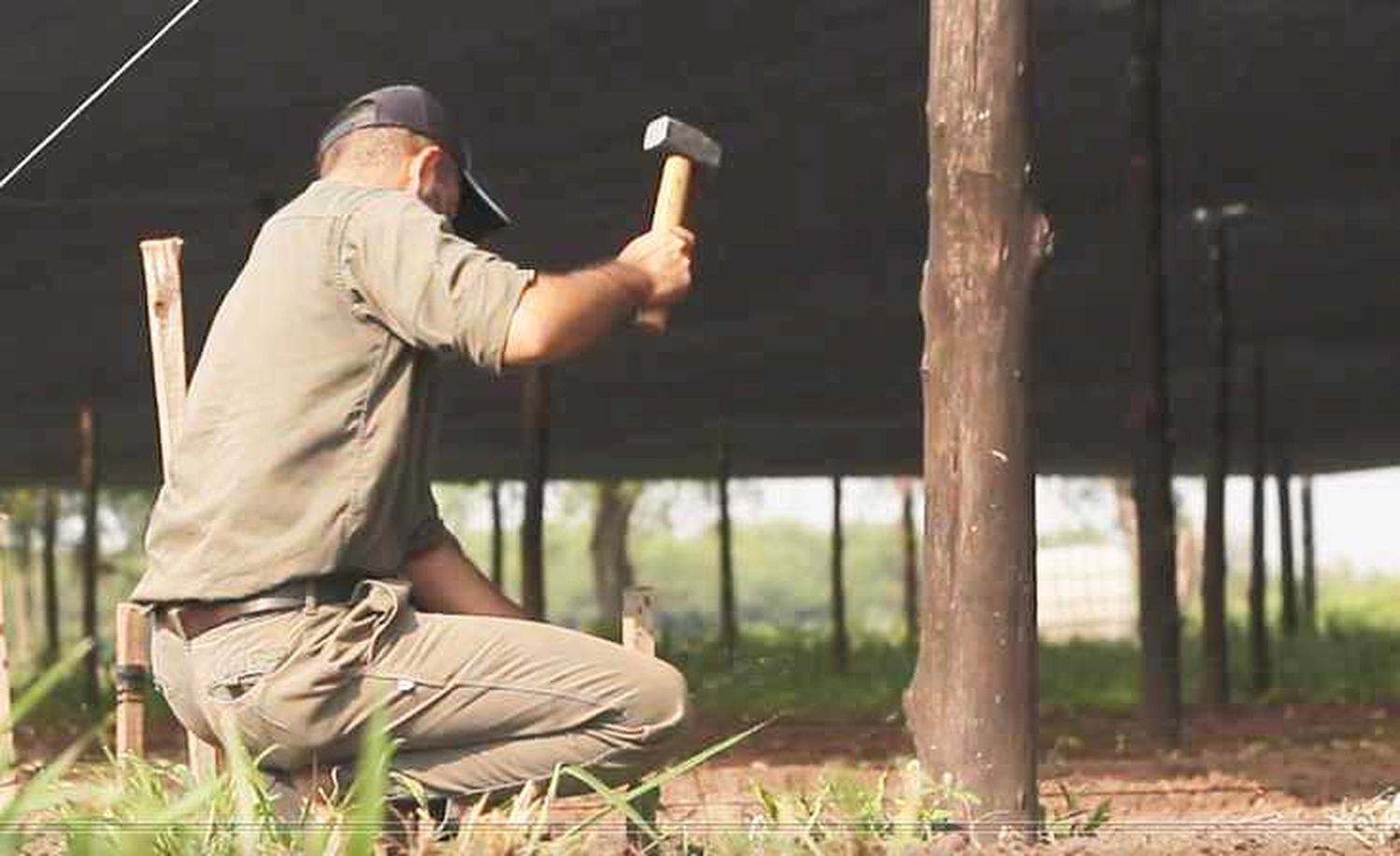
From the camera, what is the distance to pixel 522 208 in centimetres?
1142

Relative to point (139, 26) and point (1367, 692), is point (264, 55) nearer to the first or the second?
point (139, 26)

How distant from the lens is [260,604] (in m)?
3.96

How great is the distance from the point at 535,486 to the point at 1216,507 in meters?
3.49

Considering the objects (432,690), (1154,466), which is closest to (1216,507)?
(1154,466)

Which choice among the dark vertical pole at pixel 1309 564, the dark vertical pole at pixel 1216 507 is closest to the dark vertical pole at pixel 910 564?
the dark vertical pole at pixel 1309 564

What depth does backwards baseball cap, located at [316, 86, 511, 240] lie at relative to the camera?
161 inches

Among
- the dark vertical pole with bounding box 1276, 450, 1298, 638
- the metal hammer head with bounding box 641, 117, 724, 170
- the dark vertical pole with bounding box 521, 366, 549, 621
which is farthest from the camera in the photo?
the dark vertical pole with bounding box 1276, 450, 1298, 638

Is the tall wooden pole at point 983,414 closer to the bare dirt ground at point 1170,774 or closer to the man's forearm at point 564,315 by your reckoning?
the bare dirt ground at point 1170,774

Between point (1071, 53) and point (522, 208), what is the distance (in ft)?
8.32

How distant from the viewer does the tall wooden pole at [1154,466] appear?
1056 cm

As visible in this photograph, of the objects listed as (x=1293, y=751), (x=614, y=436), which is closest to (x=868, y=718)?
(x=1293, y=751)

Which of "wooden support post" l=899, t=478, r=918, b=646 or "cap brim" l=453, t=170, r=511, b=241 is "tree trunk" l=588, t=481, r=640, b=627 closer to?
"wooden support post" l=899, t=478, r=918, b=646

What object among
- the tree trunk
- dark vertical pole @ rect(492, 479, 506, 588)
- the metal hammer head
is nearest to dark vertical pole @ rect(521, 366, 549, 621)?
dark vertical pole @ rect(492, 479, 506, 588)

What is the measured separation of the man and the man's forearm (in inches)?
0.4
